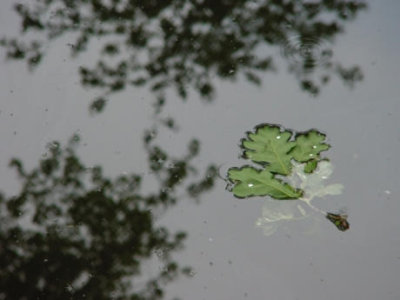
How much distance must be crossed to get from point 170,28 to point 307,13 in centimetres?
123

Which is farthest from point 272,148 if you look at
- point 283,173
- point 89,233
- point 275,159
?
point 89,233

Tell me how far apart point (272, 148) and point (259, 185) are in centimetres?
27

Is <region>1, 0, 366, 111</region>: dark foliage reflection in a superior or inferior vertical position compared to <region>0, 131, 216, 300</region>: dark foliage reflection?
superior

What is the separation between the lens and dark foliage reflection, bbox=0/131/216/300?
2432 millimetres

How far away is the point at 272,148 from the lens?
235cm

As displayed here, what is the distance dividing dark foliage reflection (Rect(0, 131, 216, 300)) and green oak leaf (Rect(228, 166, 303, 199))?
9.8 inches

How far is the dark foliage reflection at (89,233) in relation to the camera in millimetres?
2432

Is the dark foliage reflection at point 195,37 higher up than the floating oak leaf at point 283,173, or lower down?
higher up

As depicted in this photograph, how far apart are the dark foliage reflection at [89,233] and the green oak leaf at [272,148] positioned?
367 millimetres

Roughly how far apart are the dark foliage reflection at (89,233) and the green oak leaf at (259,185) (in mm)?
250

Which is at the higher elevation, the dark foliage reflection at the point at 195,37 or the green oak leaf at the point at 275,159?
the dark foliage reflection at the point at 195,37

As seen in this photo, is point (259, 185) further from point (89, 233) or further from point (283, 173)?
point (89, 233)

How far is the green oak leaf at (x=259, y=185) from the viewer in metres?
2.34

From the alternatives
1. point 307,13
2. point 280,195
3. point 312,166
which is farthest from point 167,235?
point 307,13
